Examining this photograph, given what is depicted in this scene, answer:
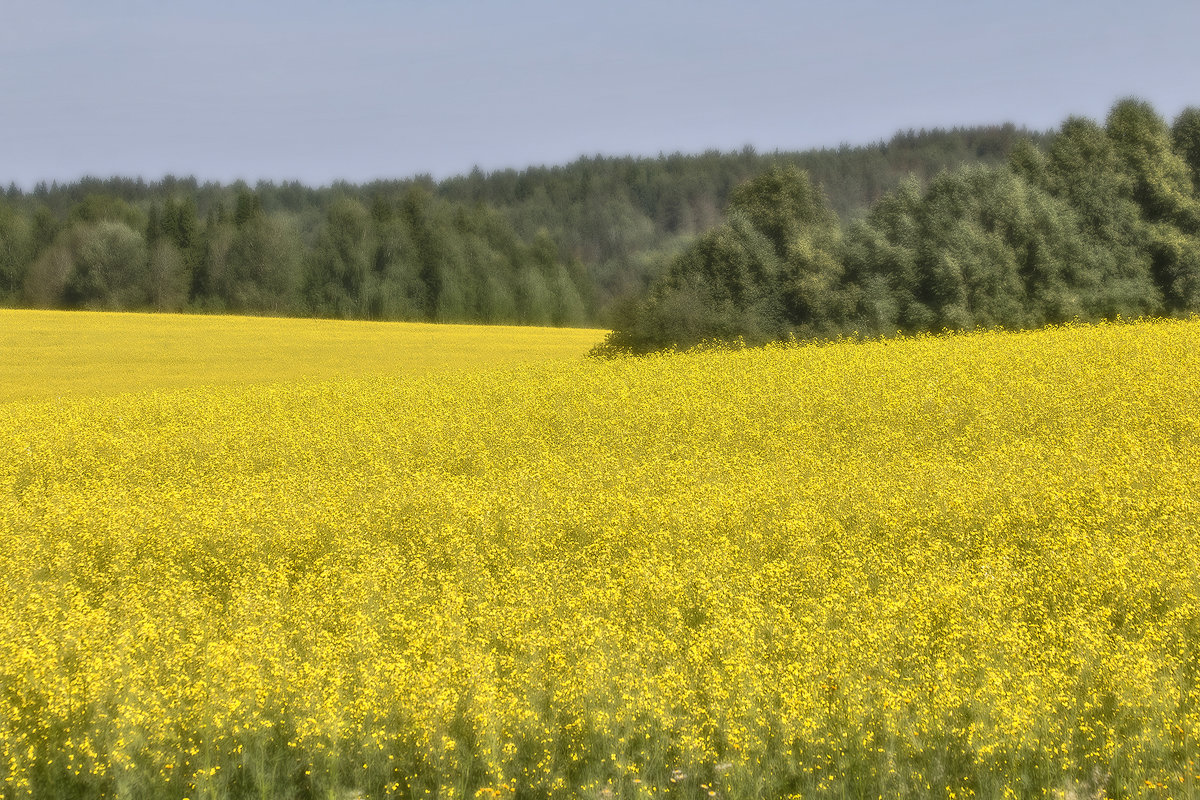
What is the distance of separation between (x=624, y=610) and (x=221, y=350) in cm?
3262

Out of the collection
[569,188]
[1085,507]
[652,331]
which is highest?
[569,188]

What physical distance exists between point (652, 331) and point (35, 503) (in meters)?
21.4

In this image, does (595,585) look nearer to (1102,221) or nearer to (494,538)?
(494,538)

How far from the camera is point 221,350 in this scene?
35.8m

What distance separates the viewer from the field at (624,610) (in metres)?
4.72

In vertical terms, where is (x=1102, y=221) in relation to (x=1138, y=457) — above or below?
above

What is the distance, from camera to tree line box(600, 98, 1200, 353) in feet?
95.5

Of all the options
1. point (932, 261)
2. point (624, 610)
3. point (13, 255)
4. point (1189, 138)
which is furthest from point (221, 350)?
point (13, 255)

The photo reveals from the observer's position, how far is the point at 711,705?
16.2 feet

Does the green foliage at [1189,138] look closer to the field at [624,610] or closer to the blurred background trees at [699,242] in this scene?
the blurred background trees at [699,242]

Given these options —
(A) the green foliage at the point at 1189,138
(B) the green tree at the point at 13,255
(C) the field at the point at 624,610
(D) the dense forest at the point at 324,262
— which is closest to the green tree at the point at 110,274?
(D) the dense forest at the point at 324,262

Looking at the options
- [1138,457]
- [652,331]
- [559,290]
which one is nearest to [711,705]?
[1138,457]

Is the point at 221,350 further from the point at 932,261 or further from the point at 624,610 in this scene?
the point at 624,610

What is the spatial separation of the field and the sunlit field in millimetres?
15458
